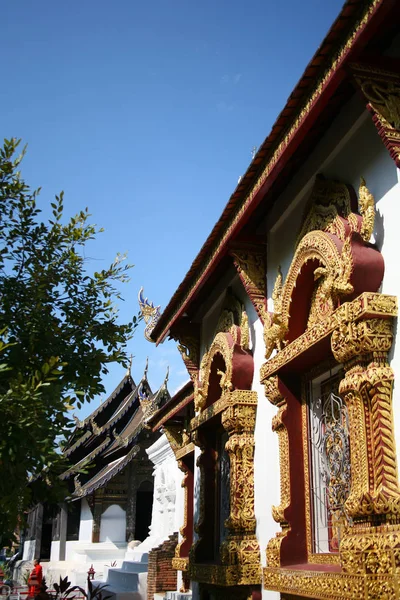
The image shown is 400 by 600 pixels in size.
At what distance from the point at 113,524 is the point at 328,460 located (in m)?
18.6

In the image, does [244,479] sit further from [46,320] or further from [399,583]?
[399,583]

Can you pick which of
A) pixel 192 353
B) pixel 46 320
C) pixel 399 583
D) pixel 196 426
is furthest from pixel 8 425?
pixel 192 353

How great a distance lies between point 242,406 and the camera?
23.0 feet

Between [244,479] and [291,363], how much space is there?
1758 mm

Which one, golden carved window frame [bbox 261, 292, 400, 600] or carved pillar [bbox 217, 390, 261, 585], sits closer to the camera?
golden carved window frame [bbox 261, 292, 400, 600]

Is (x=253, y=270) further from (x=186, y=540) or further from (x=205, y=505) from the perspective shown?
(x=186, y=540)

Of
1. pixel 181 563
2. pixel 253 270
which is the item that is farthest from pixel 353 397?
pixel 181 563

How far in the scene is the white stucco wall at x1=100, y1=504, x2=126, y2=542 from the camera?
22156mm

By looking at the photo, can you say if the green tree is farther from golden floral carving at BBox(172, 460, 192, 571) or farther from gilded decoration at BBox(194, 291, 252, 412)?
golden floral carving at BBox(172, 460, 192, 571)

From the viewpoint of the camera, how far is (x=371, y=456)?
425 cm

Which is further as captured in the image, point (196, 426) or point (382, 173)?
point (196, 426)

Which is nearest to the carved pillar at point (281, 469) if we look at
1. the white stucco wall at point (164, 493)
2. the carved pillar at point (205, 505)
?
the carved pillar at point (205, 505)

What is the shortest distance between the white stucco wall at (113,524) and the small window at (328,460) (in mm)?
18141

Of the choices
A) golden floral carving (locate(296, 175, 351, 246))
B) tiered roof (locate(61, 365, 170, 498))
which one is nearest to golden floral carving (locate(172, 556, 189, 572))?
golden floral carving (locate(296, 175, 351, 246))
